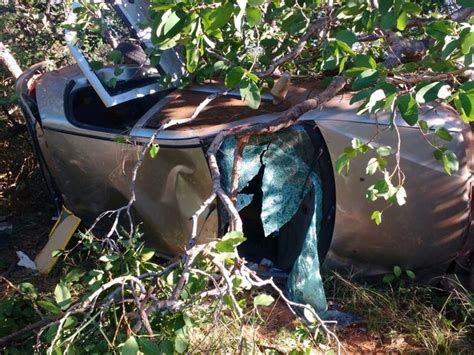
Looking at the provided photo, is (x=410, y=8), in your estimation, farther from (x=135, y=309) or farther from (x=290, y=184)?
(x=135, y=309)

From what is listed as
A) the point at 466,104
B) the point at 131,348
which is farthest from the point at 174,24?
the point at 131,348

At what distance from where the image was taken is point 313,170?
359 cm

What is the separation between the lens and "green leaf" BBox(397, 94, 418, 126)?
6.93 ft

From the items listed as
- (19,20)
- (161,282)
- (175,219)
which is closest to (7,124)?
(19,20)

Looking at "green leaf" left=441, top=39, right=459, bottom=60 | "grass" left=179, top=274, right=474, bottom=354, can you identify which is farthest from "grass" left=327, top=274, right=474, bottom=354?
"green leaf" left=441, top=39, right=459, bottom=60

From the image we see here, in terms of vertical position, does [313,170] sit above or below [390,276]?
above

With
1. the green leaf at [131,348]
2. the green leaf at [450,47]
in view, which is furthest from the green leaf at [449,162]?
the green leaf at [131,348]

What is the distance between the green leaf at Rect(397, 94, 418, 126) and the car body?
79 cm

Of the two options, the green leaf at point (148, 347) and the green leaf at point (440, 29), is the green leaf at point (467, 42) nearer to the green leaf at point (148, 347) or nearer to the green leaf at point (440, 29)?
the green leaf at point (440, 29)

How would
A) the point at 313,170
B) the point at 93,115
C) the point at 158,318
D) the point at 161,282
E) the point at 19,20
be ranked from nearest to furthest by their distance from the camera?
the point at 158,318, the point at 161,282, the point at 313,170, the point at 93,115, the point at 19,20

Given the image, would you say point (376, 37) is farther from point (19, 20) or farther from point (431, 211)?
point (19, 20)

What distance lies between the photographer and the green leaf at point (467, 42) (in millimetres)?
1983

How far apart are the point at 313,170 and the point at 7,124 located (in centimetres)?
362

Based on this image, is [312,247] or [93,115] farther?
[93,115]
